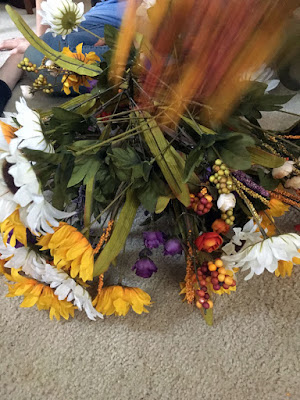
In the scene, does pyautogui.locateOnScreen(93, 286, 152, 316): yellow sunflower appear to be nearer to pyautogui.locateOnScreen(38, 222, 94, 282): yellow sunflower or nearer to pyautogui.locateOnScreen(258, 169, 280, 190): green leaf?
pyautogui.locateOnScreen(38, 222, 94, 282): yellow sunflower

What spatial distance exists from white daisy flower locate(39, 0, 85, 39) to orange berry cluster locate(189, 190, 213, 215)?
0.92 feet

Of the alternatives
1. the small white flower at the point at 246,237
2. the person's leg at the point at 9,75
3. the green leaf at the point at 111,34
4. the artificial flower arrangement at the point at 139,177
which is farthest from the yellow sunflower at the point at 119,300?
the person's leg at the point at 9,75

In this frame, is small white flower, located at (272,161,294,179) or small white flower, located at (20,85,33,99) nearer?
small white flower, located at (272,161,294,179)

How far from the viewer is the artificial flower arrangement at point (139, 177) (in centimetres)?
29

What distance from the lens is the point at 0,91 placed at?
0.84 meters

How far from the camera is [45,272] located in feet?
1.18

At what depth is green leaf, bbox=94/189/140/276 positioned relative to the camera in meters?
0.37

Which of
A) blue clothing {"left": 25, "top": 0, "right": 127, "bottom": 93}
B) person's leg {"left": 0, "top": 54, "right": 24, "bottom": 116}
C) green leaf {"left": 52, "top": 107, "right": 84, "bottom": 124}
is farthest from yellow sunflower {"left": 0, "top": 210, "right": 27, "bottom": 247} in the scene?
person's leg {"left": 0, "top": 54, "right": 24, "bottom": 116}

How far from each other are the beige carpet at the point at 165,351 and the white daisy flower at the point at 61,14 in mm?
361

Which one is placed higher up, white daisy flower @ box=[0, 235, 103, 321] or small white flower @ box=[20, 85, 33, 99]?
small white flower @ box=[20, 85, 33, 99]

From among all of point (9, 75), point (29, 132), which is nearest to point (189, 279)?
point (29, 132)

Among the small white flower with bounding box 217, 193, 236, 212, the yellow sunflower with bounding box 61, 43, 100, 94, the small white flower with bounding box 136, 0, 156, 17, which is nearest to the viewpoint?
the small white flower with bounding box 136, 0, 156, 17

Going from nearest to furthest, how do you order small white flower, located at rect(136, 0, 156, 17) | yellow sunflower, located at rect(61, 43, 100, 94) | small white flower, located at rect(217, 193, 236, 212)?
small white flower, located at rect(136, 0, 156, 17)
small white flower, located at rect(217, 193, 236, 212)
yellow sunflower, located at rect(61, 43, 100, 94)

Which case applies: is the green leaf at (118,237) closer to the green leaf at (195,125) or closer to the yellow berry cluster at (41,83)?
the green leaf at (195,125)
